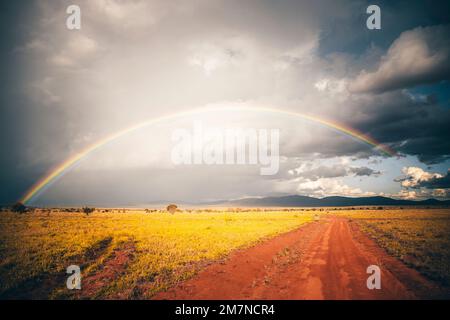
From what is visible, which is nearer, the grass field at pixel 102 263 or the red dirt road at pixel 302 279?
the red dirt road at pixel 302 279

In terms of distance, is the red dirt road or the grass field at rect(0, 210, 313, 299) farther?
the grass field at rect(0, 210, 313, 299)

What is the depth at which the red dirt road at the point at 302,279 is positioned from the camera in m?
9.19

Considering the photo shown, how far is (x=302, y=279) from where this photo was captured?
1062cm

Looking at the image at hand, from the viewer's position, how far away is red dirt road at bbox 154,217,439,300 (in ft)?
30.1

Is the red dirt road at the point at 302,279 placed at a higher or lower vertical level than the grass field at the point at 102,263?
higher

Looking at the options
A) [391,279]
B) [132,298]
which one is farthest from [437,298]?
[132,298]

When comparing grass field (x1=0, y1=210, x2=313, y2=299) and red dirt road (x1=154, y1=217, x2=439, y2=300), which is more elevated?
red dirt road (x1=154, y1=217, x2=439, y2=300)

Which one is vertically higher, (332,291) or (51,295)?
(332,291)

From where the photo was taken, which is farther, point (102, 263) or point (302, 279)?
point (102, 263)

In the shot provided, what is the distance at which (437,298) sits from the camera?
29.0ft

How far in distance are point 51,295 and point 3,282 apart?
300 centimetres

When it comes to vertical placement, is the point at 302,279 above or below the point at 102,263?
above
